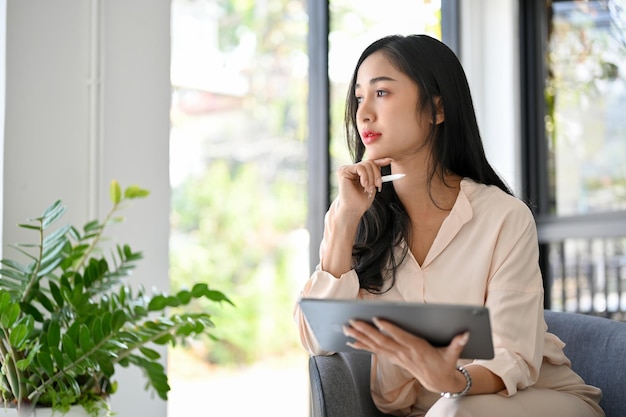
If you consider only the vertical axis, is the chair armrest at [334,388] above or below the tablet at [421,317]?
below

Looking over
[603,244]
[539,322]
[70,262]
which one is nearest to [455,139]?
[539,322]

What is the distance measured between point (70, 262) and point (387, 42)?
908 mm

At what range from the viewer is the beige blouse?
175cm

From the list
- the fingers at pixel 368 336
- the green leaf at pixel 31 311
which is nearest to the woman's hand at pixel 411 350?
the fingers at pixel 368 336

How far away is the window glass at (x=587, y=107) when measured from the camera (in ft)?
11.2

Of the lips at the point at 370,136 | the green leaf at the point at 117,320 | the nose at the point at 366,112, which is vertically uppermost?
the nose at the point at 366,112

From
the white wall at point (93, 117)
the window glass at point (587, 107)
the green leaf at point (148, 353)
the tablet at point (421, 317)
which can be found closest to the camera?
the tablet at point (421, 317)

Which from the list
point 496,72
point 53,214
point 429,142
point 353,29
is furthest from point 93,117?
point 496,72

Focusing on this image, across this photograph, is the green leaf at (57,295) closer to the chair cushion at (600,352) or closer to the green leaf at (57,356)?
the green leaf at (57,356)

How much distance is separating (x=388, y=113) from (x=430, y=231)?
290 millimetres

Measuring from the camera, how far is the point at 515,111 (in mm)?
3822

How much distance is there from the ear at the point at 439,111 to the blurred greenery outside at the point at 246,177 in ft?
16.3

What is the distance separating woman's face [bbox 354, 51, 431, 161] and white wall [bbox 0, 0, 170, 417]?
→ 2.96 ft

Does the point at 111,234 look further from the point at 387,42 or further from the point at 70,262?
the point at 387,42
